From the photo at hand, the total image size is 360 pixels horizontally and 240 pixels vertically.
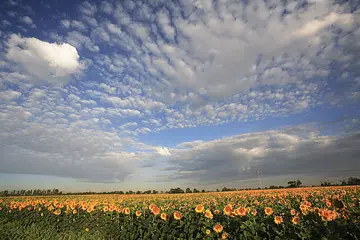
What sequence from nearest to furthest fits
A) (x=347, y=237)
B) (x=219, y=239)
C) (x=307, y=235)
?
(x=347, y=237)
(x=307, y=235)
(x=219, y=239)

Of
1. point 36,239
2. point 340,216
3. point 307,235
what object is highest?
point 340,216

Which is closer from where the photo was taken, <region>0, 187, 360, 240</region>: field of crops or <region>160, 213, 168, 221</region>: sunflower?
<region>0, 187, 360, 240</region>: field of crops

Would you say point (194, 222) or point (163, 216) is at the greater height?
point (163, 216)

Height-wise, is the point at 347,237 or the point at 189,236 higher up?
the point at 347,237

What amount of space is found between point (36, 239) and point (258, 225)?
6.61 m

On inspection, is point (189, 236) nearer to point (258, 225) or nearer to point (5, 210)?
point (258, 225)

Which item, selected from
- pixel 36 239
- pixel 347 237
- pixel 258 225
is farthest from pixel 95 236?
pixel 347 237

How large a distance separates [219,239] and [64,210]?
25.8 ft

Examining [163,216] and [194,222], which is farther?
[163,216]

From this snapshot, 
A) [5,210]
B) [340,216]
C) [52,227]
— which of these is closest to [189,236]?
[340,216]

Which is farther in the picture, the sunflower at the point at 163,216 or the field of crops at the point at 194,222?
the sunflower at the point at 163,216

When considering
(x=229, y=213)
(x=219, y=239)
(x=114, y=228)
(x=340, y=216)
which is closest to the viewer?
(x=340, y=216)

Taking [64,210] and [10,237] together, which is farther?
[64,210]

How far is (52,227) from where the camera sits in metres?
8.48
